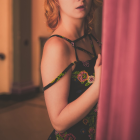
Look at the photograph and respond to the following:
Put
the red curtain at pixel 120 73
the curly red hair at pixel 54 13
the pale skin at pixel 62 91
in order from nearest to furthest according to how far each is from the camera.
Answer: the red curtain at pixel 120 73 → the pale skin at pixel 62 91 → the curly red hair at pixel 54 13

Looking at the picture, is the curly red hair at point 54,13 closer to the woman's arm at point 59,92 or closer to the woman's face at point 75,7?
the woman's face at point 75,7

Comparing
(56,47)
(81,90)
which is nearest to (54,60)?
(56,47)

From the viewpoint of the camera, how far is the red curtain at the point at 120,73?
0.34m

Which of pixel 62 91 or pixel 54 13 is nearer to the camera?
pixel 62 91

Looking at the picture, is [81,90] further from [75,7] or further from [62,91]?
[75,7]

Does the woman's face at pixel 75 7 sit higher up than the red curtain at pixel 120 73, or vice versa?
the woman's face at pixel 75 7

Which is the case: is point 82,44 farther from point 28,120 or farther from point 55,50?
point 28,120

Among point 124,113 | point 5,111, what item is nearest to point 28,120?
point 5,111

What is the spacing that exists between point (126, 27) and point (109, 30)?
4cm

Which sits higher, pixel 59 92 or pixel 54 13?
pixel 54 13

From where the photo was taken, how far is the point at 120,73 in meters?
0.36

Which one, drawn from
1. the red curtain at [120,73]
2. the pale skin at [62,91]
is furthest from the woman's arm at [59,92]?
the red curtain at [120,73]

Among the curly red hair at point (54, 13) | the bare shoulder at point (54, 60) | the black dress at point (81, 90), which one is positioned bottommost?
the black dress at point (81, 90)

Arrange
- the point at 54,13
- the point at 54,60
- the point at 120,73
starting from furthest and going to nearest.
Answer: the point at 54,13 → the point at 54,60 → the point at 120,73
